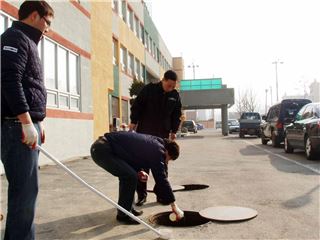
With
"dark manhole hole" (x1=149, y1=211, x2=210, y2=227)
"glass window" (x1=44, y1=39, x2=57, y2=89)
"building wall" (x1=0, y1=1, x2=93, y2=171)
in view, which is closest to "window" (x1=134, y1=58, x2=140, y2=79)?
"building wall" (x1=0, y1=1, x2=93, y2=171)

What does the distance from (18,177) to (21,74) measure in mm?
816

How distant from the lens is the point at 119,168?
499 cm

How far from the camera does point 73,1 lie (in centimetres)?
1518

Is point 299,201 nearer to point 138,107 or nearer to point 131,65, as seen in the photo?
point 138,107

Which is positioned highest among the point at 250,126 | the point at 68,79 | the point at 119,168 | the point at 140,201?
the point at 68,79

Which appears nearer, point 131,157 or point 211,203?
point 131,157

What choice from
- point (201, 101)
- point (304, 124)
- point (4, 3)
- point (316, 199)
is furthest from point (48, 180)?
point (201, 101)

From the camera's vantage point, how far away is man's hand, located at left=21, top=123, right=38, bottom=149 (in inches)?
132

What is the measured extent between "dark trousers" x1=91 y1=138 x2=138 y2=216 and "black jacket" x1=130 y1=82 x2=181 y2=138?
1.35 m

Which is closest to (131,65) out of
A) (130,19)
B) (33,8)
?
(130,19)

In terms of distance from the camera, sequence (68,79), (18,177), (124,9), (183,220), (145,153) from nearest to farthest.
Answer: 1. (18,177)
2. (145,153)
3. (183,220)
4. (68,79)
5. (124,9)

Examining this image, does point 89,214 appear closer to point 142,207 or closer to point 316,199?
point 142,207

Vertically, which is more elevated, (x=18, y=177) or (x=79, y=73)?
(x=79, y=73)

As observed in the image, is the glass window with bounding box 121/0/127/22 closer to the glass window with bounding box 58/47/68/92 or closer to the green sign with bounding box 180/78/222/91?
the glass window with bounding box 58/47/68/92
